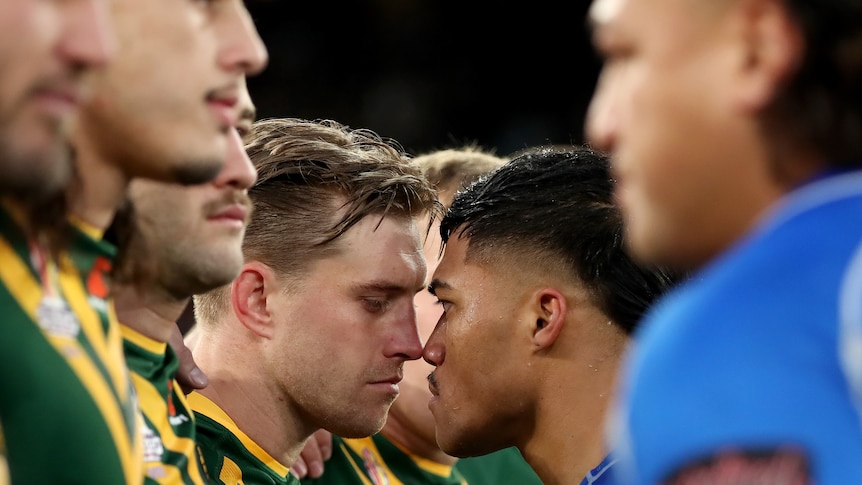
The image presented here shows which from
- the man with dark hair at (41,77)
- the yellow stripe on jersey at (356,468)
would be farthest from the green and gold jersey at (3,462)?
the yellow stripe on jersey at (356,468)

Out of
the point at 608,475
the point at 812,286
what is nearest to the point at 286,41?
the point at 608,475

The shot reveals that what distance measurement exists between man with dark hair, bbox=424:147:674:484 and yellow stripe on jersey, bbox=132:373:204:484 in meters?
0.92

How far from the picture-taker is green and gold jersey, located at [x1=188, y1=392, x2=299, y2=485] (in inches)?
110

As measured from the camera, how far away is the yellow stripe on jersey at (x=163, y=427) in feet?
7.17

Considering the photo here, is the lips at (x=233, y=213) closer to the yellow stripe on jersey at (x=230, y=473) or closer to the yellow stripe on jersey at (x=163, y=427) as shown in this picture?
the yellow stripe on jersey at (x=163, y=427)

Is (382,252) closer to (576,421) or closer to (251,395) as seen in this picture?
(251,395)

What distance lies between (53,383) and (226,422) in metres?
1.34

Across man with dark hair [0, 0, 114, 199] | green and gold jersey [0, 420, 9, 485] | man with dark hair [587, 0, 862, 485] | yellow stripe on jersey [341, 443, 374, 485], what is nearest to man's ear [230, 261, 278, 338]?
yellow stripe on jersey [341, 443, 374, 485]

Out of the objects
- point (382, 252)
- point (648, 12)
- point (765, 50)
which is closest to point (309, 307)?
point (382, 252)

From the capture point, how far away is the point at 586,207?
2957mm

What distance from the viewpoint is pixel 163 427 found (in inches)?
87.9

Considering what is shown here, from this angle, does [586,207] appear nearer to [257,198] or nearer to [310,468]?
[257,198]

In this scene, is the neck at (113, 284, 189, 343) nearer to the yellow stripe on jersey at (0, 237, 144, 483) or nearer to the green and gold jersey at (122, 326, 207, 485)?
the green and gold jersey at (122, 326, 207, 485)

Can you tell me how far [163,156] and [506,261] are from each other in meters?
1.33
